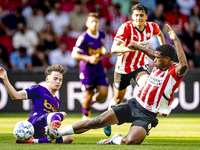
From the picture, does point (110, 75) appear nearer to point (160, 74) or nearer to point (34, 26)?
point (34, 26)

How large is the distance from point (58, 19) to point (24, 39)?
157 centimetres

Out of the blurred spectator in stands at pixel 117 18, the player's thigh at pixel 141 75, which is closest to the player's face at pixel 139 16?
the player's thigh at pixel 141 75

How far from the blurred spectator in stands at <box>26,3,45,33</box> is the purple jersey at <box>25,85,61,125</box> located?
757 centimetres

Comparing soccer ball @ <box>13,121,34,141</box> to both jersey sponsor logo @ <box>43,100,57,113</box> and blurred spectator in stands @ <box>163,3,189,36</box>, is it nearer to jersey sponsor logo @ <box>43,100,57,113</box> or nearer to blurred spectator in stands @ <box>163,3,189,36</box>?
jersey sponsor logo @ <box>43,100,57,113</box>

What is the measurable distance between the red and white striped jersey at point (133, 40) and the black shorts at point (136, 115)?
1604 mm

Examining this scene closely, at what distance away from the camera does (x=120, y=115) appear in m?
5.32

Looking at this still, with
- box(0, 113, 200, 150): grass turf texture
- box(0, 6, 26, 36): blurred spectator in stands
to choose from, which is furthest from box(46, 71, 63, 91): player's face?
box(0, 6, 26, 36): blurred spectator in stands

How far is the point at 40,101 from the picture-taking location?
5559mm

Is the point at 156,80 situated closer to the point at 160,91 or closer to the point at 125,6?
the point at 160,91

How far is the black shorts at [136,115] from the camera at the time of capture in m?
5.26

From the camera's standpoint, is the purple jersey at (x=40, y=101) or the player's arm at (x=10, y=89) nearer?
the player's arm at (x=10, y=89)

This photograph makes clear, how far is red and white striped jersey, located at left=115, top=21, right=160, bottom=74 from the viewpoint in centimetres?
673

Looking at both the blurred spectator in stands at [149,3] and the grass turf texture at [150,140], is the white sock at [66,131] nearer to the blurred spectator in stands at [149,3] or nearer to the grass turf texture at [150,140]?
the grass turf texture at [150,140]

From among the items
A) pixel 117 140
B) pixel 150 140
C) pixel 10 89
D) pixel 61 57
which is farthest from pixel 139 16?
pixel 61 57
